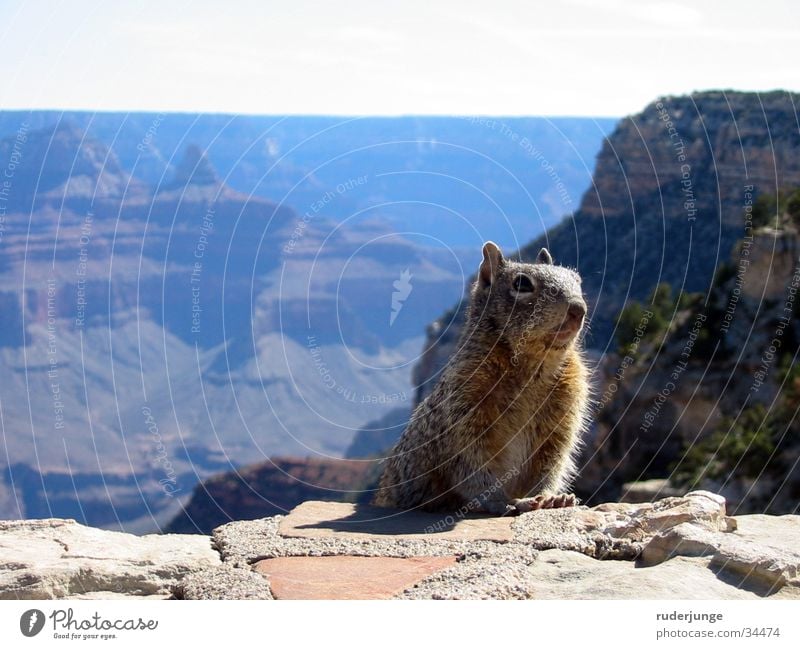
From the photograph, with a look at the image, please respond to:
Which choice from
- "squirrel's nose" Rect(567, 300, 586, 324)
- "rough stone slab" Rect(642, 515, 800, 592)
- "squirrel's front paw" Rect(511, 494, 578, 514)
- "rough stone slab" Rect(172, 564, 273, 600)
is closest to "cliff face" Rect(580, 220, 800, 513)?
"squirrel's nose" Rect(567, 300, 586, 324)

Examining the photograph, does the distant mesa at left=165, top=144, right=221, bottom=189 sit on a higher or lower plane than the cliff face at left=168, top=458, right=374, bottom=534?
higher

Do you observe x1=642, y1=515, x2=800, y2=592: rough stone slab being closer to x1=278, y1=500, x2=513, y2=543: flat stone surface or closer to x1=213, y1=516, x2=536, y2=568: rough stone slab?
x1=213, y1=516, x2=536, y2=568: rough stone slab

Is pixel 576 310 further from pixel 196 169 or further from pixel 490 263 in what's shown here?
pixel 196 169

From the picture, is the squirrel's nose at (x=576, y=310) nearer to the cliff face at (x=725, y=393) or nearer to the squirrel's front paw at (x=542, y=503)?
the squirrel's front paw at (x=542, y=503)

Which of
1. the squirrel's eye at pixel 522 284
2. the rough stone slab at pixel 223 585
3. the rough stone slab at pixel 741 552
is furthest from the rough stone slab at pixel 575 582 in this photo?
the squirrel's eye at pixel 522 284

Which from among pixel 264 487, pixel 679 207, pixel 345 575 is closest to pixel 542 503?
pixel 345 575
